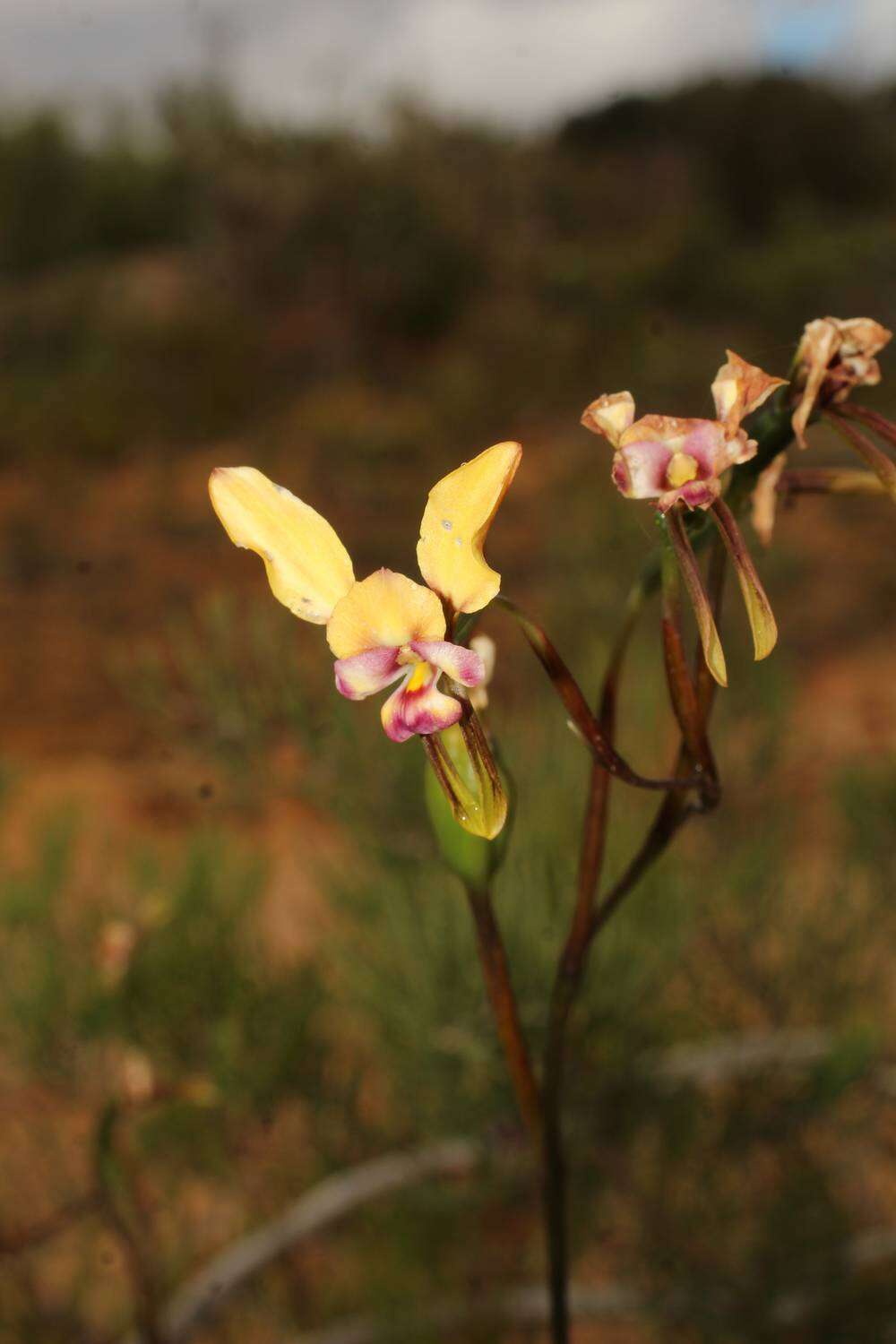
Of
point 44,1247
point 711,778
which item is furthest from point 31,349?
point 711,778

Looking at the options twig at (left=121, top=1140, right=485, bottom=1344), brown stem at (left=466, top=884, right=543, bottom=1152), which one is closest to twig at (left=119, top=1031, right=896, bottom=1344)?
twig at (left=121, top=1140, right=485, bottom=1344)

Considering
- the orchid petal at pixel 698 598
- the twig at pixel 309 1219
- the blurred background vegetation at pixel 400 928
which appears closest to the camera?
the orchid petal at pixel 698 598

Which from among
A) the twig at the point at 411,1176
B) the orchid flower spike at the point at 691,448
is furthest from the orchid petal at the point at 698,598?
the twig at the point at 411,1176

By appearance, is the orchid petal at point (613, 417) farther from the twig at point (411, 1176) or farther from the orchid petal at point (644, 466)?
the twig at point (411, 1176)

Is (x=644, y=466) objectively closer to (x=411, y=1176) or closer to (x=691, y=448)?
(x=691, y=448)

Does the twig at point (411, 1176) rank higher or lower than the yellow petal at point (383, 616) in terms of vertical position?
lower

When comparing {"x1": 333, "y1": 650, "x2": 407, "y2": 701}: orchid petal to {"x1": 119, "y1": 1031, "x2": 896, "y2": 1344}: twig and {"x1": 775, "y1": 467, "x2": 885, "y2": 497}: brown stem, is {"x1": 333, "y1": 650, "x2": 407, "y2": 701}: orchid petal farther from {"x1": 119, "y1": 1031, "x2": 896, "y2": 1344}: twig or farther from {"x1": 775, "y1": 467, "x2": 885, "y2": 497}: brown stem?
{"x1": 119, "y1": 1031, "x2": 896, "y2": 1344}: twig

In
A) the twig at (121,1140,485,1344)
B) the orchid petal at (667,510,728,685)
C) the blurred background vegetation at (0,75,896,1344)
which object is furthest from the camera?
the blurred background vegetation at (0,75,896,1344)

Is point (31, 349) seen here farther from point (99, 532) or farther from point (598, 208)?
point (598, 208)
